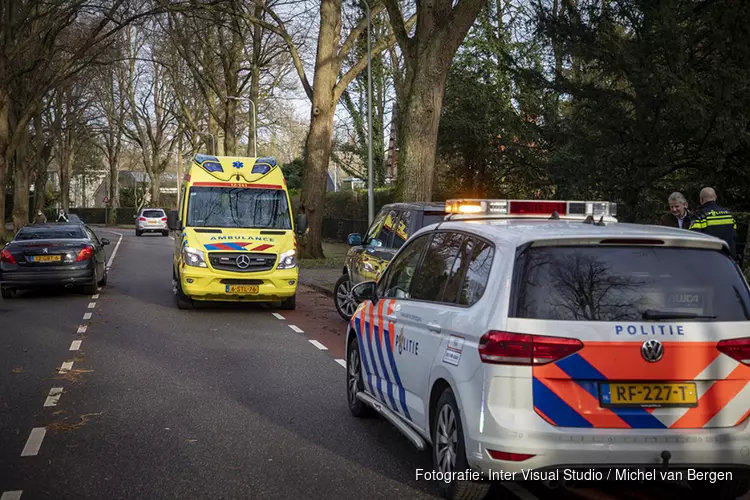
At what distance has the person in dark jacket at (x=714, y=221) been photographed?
11031 millimetres

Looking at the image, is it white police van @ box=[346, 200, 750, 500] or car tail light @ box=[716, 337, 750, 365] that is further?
car tail light @ box=[716, 337, 750, 365]

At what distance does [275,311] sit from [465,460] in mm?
11455

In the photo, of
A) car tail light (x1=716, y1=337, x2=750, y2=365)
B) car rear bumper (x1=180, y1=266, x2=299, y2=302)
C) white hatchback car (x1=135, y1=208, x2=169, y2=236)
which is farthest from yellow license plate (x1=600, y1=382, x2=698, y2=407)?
white hatchback car (x1=135, y1=208, x2=169, y2=236)

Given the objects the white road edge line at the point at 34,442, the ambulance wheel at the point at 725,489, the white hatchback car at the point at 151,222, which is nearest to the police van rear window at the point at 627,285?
the ambulance wheel at the point at 725,489

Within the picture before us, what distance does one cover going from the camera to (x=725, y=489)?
5410mm

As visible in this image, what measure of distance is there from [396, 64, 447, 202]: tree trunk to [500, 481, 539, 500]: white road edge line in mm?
11767

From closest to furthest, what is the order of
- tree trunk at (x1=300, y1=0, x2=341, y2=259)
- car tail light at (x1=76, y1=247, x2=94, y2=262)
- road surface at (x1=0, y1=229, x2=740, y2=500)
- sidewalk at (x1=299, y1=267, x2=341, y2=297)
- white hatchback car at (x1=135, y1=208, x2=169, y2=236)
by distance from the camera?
road surface at (x1=0, y1=229, x2=740, y2=500), car tail light at (x1=76, y1=247, x2=94, y2=262), sidewalk at (x1=299, y1=267, x2=341, y2=297), tree trunk at (x1=300, y1=0, x2=341, y2=259), white hatchback car at (x1=135, y1=208, x2=169, y2=236)

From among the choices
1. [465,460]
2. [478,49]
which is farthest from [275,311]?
[478,49]

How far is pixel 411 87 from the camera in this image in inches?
673

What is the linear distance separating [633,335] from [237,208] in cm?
1228

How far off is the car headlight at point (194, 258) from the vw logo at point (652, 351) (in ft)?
37.2

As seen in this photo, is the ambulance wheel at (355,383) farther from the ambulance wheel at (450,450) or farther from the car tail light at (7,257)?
the car tail light at (7,257)

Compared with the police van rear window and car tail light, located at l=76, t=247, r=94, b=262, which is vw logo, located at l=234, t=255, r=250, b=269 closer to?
car tail light, located at l=76, t=247, r=94, b=262

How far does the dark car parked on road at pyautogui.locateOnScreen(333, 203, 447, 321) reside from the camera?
40.3 feet
